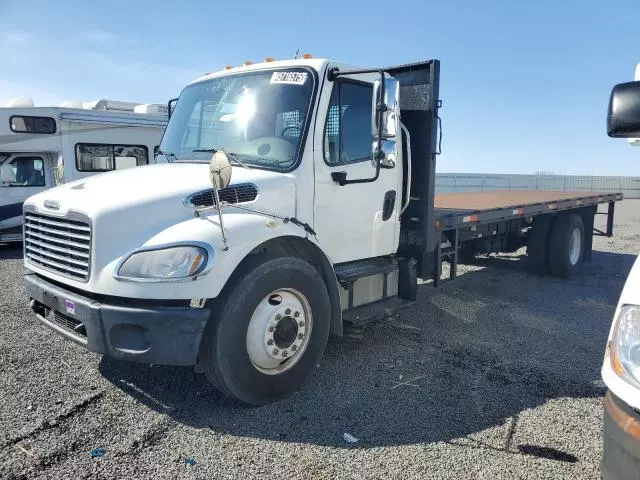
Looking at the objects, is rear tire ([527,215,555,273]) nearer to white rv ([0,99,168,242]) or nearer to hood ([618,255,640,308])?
hood ([618,255,640,308])

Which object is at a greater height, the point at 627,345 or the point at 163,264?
the point at 163,264

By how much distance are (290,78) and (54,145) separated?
8836 millimetres

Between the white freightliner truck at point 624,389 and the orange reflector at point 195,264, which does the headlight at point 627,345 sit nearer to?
the white freightliner truck at point 624,389

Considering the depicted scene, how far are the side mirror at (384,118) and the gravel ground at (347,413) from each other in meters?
1.86

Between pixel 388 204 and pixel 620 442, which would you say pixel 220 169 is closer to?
pixel 388 204

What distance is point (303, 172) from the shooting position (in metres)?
3.91

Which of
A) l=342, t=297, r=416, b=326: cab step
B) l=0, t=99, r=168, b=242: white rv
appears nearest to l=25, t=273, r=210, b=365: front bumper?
l=342, t=297, r=416, b=326: cab step

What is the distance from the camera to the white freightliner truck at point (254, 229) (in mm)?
3164

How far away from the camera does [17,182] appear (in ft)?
36.1

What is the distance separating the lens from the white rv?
1065 cm

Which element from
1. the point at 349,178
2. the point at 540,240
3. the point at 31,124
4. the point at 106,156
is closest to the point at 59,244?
the point at 349,178

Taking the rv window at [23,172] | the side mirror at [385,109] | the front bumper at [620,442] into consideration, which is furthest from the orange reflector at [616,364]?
the rv window at [23,172]

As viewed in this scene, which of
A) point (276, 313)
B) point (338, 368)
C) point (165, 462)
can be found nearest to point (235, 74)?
point (276, 313)

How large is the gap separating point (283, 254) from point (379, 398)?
1.31m
